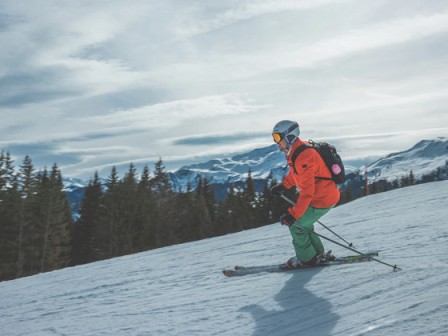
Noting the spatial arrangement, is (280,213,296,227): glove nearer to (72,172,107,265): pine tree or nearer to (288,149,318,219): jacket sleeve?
(288,149,318,219): jacket sleeve

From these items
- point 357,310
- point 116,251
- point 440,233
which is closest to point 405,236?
point 440,233

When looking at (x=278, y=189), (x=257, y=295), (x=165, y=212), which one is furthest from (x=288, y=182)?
(x=165, y=212)

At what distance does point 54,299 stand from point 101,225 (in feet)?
144

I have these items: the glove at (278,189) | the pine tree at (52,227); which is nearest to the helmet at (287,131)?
the glove at (278,189)

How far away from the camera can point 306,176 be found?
6023mm

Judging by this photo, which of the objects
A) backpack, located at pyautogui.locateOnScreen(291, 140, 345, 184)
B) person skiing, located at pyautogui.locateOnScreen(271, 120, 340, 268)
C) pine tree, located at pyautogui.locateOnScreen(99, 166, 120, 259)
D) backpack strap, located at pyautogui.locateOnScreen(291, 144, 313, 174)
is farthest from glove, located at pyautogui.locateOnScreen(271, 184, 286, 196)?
pine tree, located at pyautogui.locateOnScreen(99, 166, 120, 259)

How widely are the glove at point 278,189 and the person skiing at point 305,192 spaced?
1.87 feet

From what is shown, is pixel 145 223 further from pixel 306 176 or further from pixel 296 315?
pixel 296 315

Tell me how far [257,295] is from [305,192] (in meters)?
1.56

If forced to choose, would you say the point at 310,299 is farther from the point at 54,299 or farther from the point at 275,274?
the point at 54,299

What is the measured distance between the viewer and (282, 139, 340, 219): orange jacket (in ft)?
19.8

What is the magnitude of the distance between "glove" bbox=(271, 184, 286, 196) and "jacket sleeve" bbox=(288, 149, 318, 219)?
1.23m

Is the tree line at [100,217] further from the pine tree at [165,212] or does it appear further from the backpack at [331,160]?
A: the backpack at [331,160]

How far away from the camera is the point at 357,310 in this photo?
415 cm
